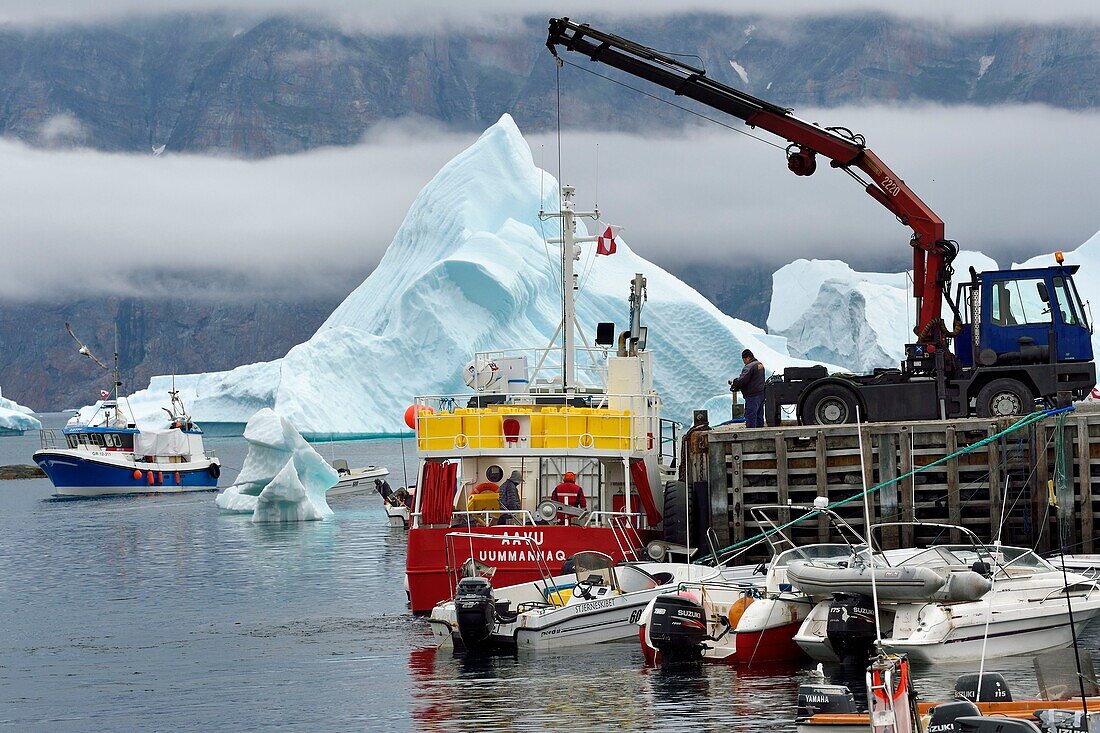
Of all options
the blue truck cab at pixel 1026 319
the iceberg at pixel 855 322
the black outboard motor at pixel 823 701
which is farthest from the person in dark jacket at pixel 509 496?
the iceberg at pixel 855 322

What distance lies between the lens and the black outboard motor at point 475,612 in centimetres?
1569

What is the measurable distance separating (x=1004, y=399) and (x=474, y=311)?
145 feet

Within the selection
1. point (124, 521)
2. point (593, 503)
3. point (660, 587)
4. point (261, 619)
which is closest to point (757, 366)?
point (593, 503)

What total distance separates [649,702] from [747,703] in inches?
36.4

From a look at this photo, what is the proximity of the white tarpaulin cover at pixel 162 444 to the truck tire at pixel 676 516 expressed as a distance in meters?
44.9

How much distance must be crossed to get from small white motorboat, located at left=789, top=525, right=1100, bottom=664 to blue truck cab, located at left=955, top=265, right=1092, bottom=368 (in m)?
4.91

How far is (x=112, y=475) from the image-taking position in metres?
58.8

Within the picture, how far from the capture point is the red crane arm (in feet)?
67.9

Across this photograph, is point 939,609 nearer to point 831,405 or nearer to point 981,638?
point 981,638

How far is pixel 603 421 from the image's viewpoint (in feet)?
61.5

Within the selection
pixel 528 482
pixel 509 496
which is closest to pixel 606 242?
pixel 528 482

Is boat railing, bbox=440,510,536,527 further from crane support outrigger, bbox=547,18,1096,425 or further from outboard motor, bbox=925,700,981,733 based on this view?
outboard motor, bbox=925,700,981,733

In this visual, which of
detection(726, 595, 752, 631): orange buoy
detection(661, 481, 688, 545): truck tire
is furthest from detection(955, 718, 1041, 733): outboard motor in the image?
detection(661, 481, 688, 545): truck tire

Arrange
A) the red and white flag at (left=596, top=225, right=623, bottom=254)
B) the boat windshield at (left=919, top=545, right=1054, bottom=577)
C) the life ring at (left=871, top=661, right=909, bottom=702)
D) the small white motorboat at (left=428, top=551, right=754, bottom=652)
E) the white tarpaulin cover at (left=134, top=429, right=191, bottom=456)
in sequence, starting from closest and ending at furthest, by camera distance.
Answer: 1. the life ring at (left=871, top=661, right=909, bottom=702)
2. the boat windshield at (left=919, top=545, right=1054, bottom=577)
3. the small white motorboat at (left=428, top=551, right=754, bottom=652)
4. the red and white flag at (left=596, top=225, right=623, bottom=254)
5. the white tarpaulin cover at (left=134, top=429, right=191, bottom=456)
